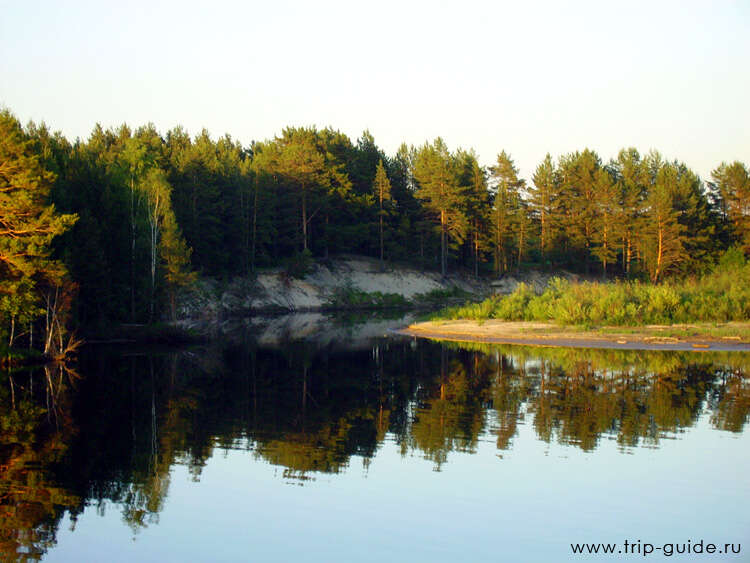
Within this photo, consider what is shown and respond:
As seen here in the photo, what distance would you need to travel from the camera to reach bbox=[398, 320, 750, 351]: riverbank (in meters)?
33.5

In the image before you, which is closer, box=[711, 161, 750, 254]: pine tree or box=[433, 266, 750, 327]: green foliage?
box=[433, 266, 750, 327]: green foliage

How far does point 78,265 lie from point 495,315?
25594 mm

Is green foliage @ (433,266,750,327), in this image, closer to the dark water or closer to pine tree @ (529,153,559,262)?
the dark water

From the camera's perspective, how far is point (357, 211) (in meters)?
82.8

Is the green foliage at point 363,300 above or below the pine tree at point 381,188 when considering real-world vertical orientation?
below

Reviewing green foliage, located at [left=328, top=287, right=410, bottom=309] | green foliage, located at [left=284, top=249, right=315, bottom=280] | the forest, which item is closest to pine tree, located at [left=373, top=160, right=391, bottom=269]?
the forest

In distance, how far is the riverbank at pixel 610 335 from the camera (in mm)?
Result: 33469

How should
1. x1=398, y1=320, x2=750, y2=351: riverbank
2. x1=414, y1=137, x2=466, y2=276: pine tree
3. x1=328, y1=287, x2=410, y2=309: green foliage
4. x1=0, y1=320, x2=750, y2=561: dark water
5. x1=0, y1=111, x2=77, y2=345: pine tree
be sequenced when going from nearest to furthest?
x1=0, y1=320, x2=750, y2=561: dark water < x1=0, y1=111, x2=77, y2=345: pine tree < x1=398, y1=320, x2=750, y2=351: riverbank < x1=328, y1=287, x2=410, y2=309: green foliage < x1=414, y1=137, x2=466, y2=276: pine tree

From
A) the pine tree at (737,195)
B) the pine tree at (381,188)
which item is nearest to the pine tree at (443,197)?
the pine tree at (381,188)

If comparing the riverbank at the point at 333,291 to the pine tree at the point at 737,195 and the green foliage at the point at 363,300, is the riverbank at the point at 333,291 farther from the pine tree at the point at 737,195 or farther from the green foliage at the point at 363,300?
the pine tree at the point at 737,195

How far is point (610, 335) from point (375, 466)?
83.5 feet

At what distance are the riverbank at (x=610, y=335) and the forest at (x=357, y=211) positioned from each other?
19142mm

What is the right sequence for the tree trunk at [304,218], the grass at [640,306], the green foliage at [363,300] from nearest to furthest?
the grass at [640,306], the tree trunk at [304,218], the green foliage at [363,300]

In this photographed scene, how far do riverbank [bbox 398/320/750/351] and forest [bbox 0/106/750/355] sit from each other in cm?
1914
